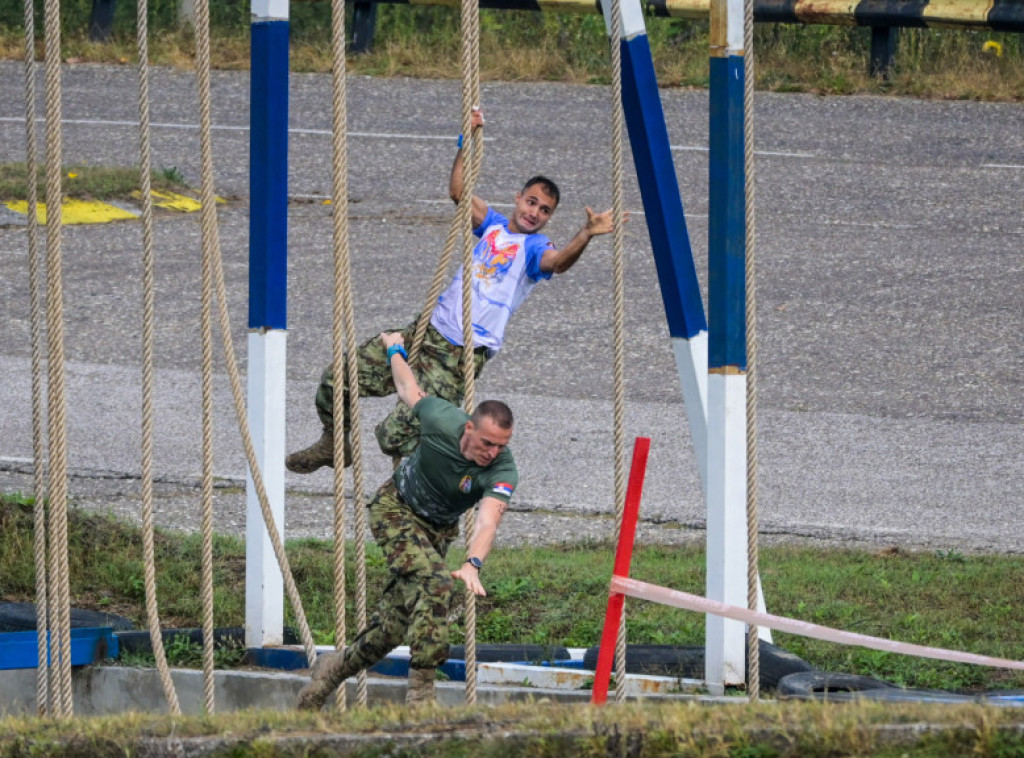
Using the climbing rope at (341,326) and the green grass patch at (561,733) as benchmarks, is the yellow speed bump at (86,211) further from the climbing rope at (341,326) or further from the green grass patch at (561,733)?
the green grass patch at (561,733)

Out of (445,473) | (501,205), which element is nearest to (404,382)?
(445,473)

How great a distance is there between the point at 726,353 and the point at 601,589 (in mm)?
1872

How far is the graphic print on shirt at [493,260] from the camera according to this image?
6816mm

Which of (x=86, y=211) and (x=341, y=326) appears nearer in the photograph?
(x=341, y=326)

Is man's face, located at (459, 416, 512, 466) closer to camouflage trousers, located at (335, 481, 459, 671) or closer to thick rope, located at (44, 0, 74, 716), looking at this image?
camouflage trousers, located at (335, 481, 459, 671)

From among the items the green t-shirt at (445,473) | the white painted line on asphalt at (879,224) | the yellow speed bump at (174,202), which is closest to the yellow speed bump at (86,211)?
the yellow speed bump at (174,202)

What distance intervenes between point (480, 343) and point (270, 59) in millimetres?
1341

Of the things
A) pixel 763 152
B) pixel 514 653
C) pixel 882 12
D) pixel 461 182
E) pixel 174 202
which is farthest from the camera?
pixel 882 12

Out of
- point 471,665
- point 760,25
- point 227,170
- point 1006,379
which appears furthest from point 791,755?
point 760,25

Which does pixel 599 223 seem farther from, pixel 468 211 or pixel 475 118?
pixel 468 211

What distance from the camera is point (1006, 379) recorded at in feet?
36.1

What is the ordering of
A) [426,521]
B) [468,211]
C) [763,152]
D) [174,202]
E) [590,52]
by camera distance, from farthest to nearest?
[590,52], [763,152], [174,202], [426,521], [468,211]

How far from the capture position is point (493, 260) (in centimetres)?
686

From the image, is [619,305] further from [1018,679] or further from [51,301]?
[1018,679]
